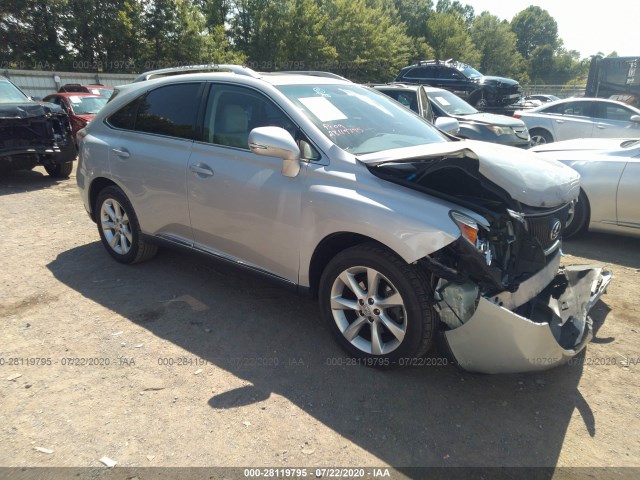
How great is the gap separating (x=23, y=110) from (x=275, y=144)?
7269 mm

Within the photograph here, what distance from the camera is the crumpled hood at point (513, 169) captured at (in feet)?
8.93

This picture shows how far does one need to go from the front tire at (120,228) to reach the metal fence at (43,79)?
16594 millimetres

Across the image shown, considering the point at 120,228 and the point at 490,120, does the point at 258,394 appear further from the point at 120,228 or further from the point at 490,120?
the point at 490,120

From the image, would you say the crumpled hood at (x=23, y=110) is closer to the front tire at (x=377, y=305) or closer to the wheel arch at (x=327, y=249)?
the wheel arch at (x=327, y=249)

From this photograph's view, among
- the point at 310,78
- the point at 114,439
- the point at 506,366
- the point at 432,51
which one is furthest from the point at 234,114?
the point at 432,51

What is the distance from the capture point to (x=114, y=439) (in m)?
2.47

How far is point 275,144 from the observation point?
9.73 ft

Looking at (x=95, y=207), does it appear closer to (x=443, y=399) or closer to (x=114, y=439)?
(x=114, y=439)

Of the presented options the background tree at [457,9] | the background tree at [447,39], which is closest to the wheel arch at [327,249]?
the background tree at [447,39]

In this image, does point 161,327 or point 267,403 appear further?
point 161,327

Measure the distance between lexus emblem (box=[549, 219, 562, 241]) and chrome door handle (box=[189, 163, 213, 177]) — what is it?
245 cm

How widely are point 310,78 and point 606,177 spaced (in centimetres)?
342

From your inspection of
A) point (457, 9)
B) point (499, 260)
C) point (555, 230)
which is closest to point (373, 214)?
point (499, 260)

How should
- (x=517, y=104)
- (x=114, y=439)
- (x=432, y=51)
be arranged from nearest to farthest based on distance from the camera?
(x=114, y=439)
(x=517, y=104)
(x=432, y=51)
